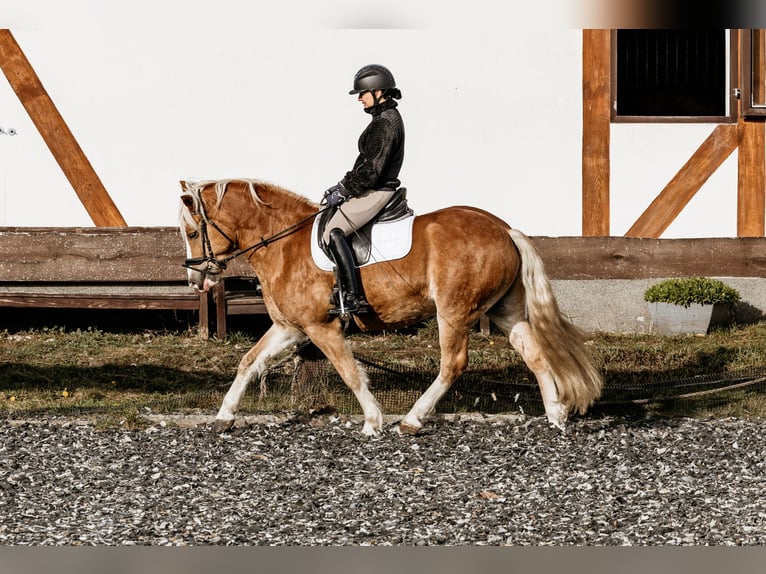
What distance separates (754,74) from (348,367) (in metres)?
6.72

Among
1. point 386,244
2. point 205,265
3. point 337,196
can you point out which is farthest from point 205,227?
point 386,244

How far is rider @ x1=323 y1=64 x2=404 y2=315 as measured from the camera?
23.2ft

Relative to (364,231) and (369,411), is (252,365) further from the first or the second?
(364,231)

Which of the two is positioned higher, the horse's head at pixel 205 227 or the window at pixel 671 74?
the window at pixel 671 74

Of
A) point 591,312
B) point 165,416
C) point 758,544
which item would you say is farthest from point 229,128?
point 758,544

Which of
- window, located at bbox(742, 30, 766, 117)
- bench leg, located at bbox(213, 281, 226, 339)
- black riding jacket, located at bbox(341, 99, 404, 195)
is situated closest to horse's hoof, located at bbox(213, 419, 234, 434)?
black riding jacket, located at bbox(341, 99, 404, 195)

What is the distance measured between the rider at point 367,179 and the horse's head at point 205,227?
2.29ft

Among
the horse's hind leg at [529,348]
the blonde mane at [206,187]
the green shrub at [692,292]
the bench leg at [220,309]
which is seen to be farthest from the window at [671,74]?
the blonde mane at [206,187]

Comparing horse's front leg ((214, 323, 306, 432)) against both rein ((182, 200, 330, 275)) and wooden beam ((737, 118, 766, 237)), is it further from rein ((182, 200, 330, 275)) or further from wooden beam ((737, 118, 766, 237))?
wooden beam ((737, 118, 766, 237))

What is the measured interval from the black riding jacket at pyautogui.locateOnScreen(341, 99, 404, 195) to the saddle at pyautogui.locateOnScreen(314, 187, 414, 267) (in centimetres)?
17

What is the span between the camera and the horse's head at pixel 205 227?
7.37m

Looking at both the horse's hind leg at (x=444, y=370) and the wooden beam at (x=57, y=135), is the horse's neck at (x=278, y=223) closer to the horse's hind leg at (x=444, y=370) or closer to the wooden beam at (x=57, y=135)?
the horse's hind leg at (x=444, y=370)

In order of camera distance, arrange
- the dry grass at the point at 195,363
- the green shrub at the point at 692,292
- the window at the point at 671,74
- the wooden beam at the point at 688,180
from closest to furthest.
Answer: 1. the dry grass at the point at 195,363
2. the green shrub at the point at 692,292
3. the wooden beam at the point at 688,180
4. the window at the point at 671,74

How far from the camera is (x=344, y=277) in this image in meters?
7.17
